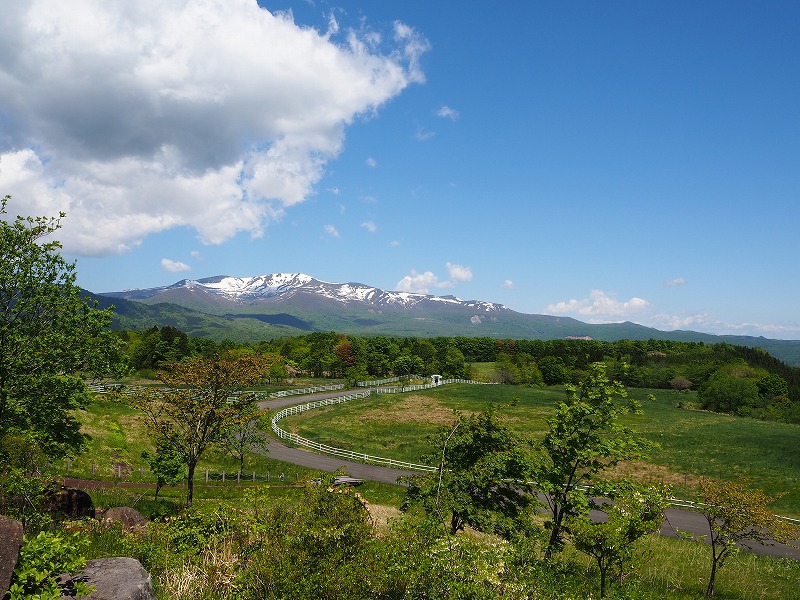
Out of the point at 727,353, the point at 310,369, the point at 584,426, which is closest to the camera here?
the point at 584,426

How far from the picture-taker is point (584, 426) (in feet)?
47.5

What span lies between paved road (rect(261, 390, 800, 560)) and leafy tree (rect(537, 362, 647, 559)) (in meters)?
16.7

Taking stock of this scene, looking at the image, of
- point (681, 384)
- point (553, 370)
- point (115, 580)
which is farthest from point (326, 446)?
point (681, 384)

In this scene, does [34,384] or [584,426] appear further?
[34,384]

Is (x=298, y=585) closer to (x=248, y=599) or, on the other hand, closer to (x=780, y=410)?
(x=248, y=599)

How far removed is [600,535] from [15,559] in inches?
415

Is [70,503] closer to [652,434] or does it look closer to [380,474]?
[380,474]

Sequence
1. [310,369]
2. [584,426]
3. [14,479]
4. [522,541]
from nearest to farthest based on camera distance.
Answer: [522,541]
[14,479]
[584,426]
[310,369]

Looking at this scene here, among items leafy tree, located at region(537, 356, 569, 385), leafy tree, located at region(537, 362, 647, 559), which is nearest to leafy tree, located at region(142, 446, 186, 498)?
leafy tree, located at region(537, 362, 647, 559)

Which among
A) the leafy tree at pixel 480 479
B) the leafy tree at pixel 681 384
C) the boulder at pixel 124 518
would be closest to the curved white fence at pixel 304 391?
the boulder at pixel 124 518

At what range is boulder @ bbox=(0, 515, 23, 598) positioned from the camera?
6.11 m

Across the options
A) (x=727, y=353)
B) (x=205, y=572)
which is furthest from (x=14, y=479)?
(x=727, y=353)

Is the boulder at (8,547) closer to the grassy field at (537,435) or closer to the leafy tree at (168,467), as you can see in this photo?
the grassy field at (537,435)

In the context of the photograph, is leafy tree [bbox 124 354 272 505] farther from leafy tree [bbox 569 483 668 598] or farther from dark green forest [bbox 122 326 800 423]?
dark green forest [bbox 122 326 800 423]
